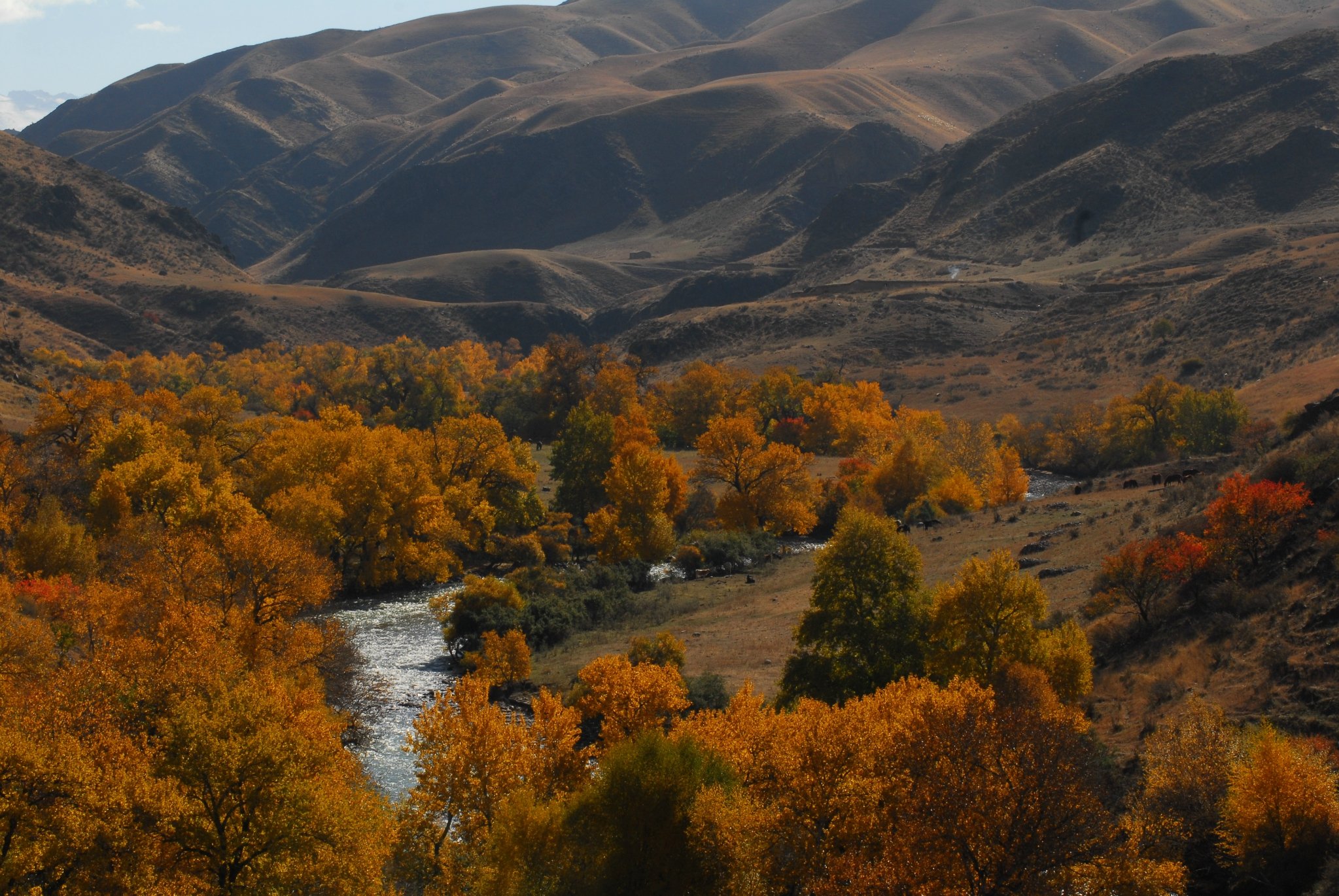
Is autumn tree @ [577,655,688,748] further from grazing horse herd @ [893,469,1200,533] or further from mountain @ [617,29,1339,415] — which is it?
mountain @ [617,29,1339,415]

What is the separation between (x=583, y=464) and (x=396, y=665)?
101ft

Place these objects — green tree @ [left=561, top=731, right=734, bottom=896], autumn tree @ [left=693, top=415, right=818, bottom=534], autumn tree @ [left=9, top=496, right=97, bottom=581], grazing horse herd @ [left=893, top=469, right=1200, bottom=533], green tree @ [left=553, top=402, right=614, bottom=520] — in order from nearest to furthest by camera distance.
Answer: green tree @ [left=561, top=731, right=734, bottom=896]
autumn tree @ [left=9, top=496, right=97, bottom=581]
grazing horse herd @ [left=893, top=469, right=1200, bottom=533]
autumn tree @ [left=693, top=415, right=818, bottom=534]
green tree @ [left=553, top=402, right=614, bottom=520]

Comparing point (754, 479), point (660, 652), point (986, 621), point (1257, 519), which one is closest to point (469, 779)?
point (986, 621)

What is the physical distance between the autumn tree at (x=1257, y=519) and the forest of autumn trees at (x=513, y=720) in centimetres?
12

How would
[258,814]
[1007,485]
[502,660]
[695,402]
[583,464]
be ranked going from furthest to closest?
[695,402], [1007,485], [583,464], [502,660], [258,814]

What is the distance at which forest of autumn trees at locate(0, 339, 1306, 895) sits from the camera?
25.1m

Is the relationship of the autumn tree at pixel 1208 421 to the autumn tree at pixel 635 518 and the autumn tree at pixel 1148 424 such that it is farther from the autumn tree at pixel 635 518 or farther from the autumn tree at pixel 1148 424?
the autumn tree at pixel 635 518

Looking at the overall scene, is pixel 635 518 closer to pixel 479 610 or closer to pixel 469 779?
pixel 479 610

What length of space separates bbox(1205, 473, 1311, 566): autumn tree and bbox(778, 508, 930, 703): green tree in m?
11.4

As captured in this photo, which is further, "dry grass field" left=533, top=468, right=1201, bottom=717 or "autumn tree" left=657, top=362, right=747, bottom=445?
"autumn tree" left=657, top=362, right=747, bottom=445

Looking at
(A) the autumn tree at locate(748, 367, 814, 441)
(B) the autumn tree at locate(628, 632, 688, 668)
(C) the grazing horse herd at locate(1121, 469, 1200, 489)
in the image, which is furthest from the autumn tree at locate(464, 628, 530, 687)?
(A) the autumn tree at locate(748, 367, 814, 441)

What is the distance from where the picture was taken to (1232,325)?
123 meters

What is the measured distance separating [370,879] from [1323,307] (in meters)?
118

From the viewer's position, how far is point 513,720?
139 ft
